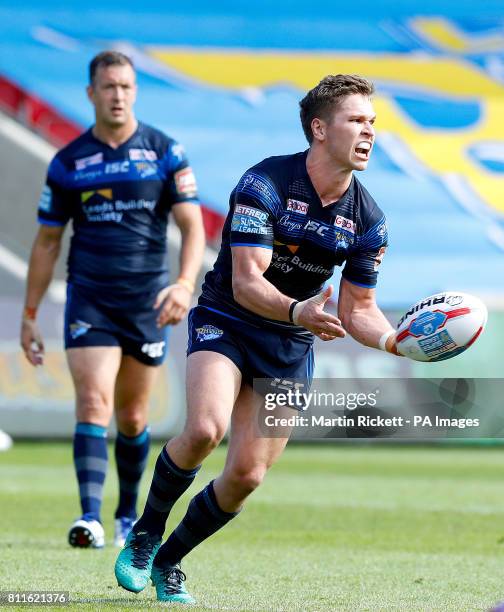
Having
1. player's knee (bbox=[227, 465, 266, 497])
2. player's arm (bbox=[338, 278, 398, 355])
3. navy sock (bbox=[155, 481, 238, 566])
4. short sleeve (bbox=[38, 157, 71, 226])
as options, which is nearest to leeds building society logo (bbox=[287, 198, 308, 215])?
player's arm (bbox=[338, 278, 398, 355])

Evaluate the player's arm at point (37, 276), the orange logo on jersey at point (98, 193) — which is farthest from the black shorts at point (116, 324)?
the orange logo on jersey at point (98, 193)

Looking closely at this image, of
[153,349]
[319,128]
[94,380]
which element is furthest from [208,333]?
[153,349]

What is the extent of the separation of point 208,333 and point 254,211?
1.84 feet

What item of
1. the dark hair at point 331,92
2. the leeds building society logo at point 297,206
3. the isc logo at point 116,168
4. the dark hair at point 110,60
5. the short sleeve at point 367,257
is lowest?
the short sleeve at point 367,257

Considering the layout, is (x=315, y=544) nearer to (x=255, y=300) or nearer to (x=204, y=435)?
(x=204, y=435)

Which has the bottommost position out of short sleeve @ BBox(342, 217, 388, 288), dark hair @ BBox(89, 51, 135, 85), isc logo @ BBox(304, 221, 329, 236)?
short sleeve @ BBox(342, 217, 388, 288)

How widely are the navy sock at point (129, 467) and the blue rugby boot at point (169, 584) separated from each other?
7.10 feet

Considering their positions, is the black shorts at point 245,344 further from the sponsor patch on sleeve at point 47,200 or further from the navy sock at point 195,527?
the sponsor patch on sleeve at point 47,200

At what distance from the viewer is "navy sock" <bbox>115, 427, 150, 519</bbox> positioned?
7.10 m

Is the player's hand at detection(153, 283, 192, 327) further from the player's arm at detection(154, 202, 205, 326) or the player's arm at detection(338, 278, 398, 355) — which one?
the player's arm at detection(338, 278, 398, 355)

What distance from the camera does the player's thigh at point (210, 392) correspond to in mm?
4695

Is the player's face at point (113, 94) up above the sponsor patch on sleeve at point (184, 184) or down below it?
above

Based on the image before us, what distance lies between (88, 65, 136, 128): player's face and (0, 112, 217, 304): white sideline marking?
11831 millimetres

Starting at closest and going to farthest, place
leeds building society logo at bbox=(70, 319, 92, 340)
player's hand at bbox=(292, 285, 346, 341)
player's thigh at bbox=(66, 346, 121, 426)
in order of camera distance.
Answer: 1. player's hand at bbox=(292, 285, 346, 341)
2. player's thigh at bbox=(66, 346, 121, 426)
3. leeds building society logo at bbox=(70, 319, 92, 340)
